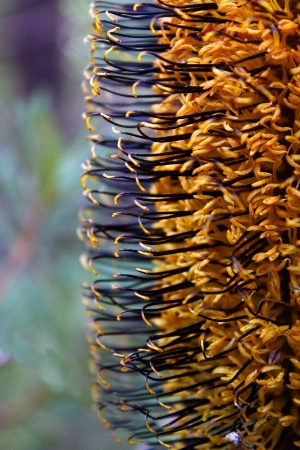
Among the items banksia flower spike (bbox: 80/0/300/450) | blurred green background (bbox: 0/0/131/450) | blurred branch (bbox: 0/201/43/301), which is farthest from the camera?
blurred branch (bbox: 0/201/43/301)

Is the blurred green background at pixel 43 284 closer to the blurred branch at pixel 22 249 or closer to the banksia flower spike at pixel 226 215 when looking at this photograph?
the blurred branch at pixel 22 249

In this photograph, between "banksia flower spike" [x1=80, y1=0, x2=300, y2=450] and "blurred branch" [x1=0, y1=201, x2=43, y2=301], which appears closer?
"banksia flower spike" [x1=80, y1=0, x2=300, y2=450]

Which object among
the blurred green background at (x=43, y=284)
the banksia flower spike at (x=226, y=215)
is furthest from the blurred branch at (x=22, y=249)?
the banksia flower spike at (x=226, y=215)

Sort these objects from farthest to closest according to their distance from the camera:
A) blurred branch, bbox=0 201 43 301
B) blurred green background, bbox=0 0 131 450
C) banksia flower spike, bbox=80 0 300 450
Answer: blurred branch, bbox=0 201 43 301, blurred green background, bbox=0 0 131 450, banksia flower spike, bbox=80 0 300 450

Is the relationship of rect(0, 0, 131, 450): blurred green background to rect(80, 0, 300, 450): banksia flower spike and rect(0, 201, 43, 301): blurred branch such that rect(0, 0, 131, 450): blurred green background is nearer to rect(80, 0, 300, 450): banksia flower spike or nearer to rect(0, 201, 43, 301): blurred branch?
rect(0, 201, 43, 301): blurred branch

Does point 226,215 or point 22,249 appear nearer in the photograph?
point 226,215

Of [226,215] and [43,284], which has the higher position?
[226,215]

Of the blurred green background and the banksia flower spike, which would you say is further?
the blurred green background

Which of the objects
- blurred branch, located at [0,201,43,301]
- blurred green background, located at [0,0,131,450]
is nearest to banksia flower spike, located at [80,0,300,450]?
blurred green background, located at [0,0,131,450]

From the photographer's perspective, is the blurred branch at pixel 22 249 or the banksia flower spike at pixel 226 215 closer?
the banksia flower spike at pixel 226 215

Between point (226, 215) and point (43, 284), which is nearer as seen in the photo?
point (226, 215)

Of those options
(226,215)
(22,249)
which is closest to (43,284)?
(22,249)

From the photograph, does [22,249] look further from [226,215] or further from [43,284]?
[226,215]
